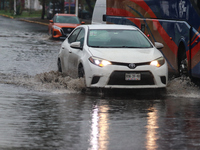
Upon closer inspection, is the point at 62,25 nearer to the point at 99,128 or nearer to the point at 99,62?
the point at 99,62

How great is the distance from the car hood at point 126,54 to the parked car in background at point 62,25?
63.6 ft

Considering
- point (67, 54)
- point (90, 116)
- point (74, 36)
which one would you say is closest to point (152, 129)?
point (90, 116)

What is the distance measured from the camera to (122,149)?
6273 mm

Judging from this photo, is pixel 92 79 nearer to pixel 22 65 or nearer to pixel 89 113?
pixel 89 113

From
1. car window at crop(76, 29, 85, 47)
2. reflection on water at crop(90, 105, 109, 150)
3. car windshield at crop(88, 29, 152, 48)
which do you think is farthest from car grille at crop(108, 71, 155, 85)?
car window at crop(76, 29, 85, 47)

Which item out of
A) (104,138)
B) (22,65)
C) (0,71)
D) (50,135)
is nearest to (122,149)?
(104,138)

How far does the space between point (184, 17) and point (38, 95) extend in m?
4.08

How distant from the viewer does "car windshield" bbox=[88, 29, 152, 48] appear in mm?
11891

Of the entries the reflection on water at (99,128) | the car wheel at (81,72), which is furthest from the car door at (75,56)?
the reflection on water at (99,128)

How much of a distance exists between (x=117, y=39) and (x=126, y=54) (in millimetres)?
1133

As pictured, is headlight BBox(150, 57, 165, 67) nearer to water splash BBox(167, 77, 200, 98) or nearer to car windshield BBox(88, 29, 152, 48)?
water splash BBox(167, 77, 200, 98)

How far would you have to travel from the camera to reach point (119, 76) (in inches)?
420

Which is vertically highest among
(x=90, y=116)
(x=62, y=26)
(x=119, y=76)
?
(x=119, y=76)

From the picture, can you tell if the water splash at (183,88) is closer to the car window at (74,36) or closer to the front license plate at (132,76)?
the front license plate at (132,76)
